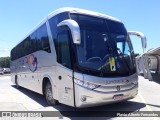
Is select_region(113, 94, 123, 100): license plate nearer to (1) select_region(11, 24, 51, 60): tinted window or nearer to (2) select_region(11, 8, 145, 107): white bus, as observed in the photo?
(2) select_region(11, 8, 145, 107): white bus

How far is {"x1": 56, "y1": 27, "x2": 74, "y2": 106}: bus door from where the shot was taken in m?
Result: 8.23

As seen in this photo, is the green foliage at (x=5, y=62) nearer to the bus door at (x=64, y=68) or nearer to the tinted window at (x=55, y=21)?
the tinted window at (x=55, y=21)

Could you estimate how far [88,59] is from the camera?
810 cm

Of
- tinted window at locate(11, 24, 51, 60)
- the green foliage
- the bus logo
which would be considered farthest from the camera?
the green foliage

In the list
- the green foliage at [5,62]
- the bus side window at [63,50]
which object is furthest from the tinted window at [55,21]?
the green foliage at [5,62]

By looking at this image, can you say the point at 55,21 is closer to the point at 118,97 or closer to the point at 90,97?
the point at 90,97

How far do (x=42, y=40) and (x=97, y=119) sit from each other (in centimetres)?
499

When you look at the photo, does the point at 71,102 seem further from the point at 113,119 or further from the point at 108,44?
the point at 108,44

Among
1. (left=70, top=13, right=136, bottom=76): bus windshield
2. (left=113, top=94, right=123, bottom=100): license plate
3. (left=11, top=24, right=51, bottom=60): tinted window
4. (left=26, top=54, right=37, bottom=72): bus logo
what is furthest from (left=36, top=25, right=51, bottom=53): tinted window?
(left=113, top=94, right=123, bottom=100): license plate

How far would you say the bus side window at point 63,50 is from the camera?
27.5 ft

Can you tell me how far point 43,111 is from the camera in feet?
30.1

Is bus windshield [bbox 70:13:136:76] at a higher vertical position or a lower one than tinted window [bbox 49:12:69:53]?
lower

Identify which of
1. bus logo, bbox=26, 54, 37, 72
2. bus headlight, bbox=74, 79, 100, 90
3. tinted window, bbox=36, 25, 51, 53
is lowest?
bus headlight, bbox=74, 79, 100, 90

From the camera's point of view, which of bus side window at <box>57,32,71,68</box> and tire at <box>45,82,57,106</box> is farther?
tire at <box>45,82,57,106</box>
